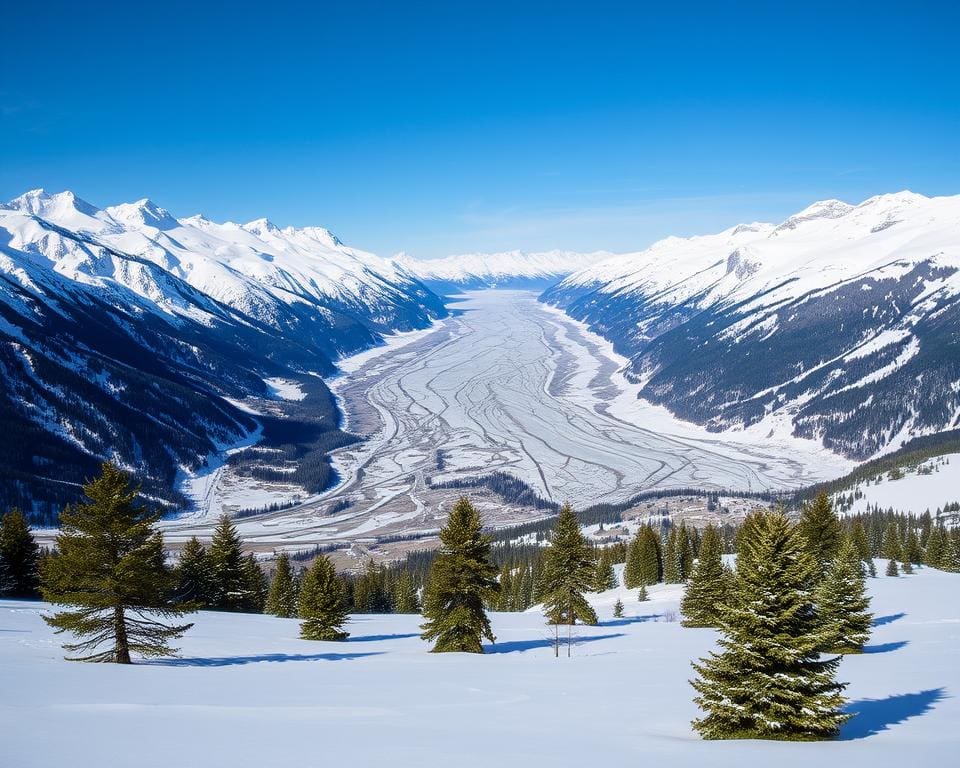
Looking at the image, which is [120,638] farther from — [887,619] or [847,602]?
[887,619]

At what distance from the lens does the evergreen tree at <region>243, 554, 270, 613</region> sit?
64875 mm

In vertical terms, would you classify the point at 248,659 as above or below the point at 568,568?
below

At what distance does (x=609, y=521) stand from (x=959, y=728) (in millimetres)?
136271

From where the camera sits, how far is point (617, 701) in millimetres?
24312

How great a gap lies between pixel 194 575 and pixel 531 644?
32104 millimetres

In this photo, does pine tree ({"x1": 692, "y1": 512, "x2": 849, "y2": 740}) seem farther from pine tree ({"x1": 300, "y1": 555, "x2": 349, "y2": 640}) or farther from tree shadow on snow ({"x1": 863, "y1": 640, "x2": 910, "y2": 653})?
pine tree ({"x1": 300, "y1": 555, "x2": 349, "y2": 640})

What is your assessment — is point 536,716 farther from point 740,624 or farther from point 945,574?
point 945,574

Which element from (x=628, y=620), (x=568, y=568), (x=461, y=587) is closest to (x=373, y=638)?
(x=461, y=587)

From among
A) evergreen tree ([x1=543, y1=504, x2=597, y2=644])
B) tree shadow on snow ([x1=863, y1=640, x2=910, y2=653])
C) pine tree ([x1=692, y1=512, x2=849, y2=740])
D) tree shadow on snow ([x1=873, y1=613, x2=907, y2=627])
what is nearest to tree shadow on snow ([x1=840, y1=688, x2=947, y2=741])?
pine tree ([x1=692, y1=512, x2=849, y2=740])

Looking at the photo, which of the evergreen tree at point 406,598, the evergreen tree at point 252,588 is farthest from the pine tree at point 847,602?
the evergreen tree at point 406,598

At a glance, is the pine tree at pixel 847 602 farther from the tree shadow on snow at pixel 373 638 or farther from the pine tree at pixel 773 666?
the tree shadow on snow at pixel 373 638

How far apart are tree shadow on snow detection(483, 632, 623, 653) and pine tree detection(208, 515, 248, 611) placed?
87.4 ft

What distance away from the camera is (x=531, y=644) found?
45.5m

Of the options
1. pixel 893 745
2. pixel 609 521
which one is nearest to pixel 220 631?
pixel 893 745
